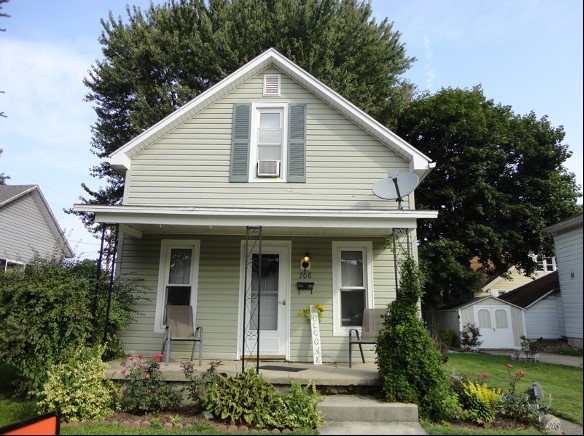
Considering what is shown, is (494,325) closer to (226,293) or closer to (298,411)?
(226,293)

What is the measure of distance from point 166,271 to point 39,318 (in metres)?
→ 2.55

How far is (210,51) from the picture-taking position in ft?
50.5

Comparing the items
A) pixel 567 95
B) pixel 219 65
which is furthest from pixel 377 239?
pixel 219 65

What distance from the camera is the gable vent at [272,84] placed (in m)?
8.86

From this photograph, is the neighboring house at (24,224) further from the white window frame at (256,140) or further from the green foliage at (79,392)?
the green foliage at (79,392)

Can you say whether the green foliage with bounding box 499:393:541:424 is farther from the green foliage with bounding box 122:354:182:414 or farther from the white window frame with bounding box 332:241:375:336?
the green foliage with bounding box 122:354:182:414

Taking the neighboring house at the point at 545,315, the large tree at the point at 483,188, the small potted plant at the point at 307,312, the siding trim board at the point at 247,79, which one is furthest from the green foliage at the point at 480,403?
the neighboring house at the point at 545,315

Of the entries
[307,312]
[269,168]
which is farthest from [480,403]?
[269,168]

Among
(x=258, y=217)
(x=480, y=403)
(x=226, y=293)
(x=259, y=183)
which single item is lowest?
(x=480, y=403)

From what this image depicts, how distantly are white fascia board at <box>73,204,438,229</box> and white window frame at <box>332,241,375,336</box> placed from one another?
1248 mm

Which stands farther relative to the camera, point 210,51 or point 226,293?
point 210,51

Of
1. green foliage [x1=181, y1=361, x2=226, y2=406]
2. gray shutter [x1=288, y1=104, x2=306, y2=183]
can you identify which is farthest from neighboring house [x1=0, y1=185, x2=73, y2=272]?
green foliage [x1=181, y1=361, x2=226, y2=406]

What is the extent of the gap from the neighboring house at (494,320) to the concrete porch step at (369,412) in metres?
13.3

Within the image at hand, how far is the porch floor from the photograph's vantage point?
5781mm
